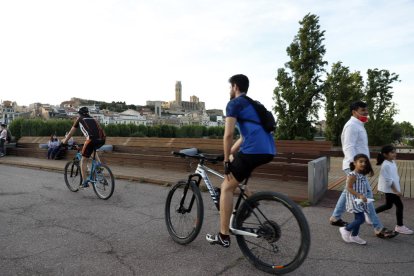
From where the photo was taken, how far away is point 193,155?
4.18 meters

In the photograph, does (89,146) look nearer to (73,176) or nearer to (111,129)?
(73,176)

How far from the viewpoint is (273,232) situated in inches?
133

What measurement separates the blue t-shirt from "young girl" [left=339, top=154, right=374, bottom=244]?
164 cm

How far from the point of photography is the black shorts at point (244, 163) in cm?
347

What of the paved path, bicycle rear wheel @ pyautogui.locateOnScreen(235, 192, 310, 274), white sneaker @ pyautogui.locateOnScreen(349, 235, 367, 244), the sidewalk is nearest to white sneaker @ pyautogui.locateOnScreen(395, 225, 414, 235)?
the paved path

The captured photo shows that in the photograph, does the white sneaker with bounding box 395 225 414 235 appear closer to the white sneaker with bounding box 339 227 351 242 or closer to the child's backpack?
the white sneaker with bounding box 339 227 351 242

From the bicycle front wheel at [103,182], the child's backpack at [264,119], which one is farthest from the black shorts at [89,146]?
the child's backpack at [264,119]

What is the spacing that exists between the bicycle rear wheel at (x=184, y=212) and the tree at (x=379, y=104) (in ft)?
79.2

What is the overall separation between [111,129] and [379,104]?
34.4 m

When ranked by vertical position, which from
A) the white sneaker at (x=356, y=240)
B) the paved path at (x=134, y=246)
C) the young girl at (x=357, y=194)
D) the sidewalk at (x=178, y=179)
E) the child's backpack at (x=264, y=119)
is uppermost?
the child's backpack at (x=264, y=119)

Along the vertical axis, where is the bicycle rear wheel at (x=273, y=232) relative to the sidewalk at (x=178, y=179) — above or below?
above

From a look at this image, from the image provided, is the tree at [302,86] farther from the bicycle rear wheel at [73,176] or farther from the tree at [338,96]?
the bicycle rear wheel at [73,176]

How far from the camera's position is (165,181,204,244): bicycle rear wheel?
4.09 m

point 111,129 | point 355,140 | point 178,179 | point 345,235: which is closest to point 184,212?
point 345,235
